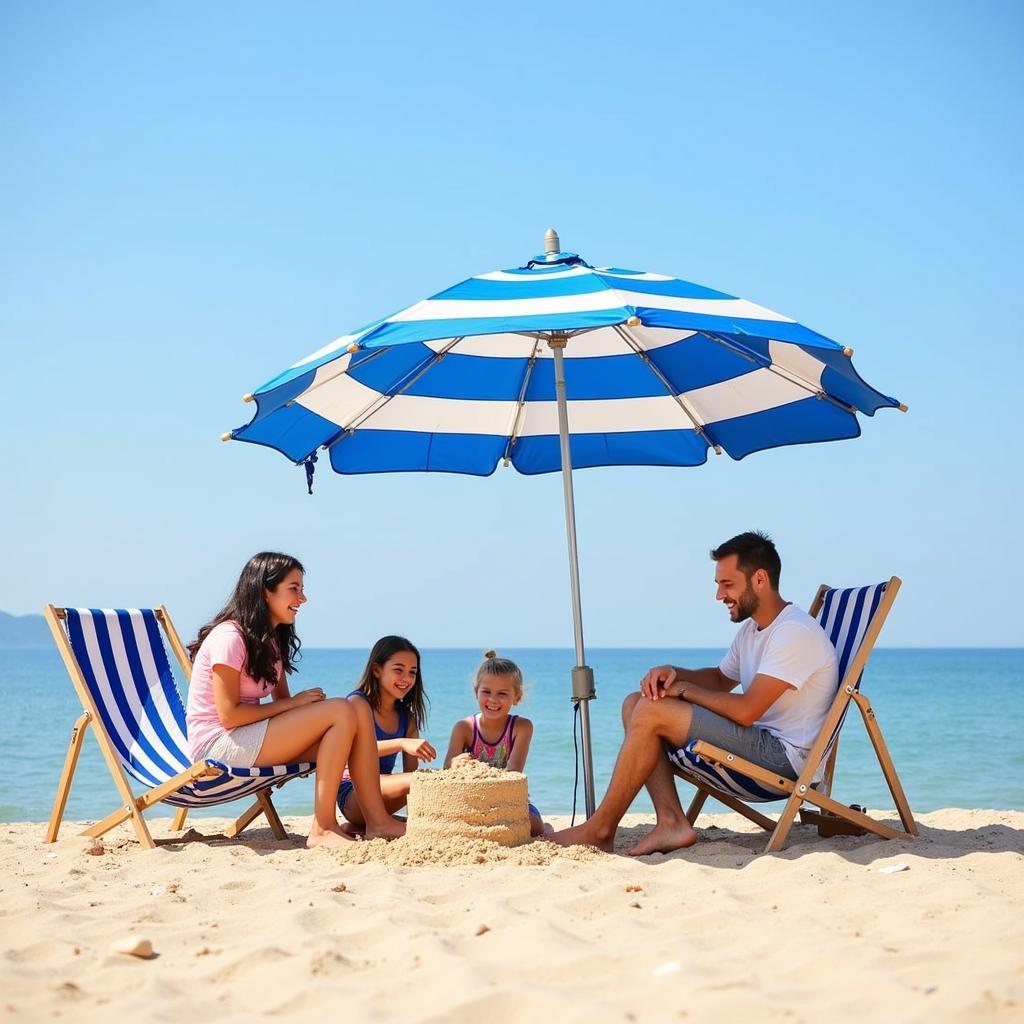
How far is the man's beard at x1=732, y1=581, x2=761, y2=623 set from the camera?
14.2 ft

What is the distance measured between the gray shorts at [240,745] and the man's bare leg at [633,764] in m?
1.14

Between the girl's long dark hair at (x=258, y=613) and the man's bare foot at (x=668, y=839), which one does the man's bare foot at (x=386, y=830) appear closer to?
the girl's long dark hair at (x=258, y=613)

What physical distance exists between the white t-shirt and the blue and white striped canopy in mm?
921

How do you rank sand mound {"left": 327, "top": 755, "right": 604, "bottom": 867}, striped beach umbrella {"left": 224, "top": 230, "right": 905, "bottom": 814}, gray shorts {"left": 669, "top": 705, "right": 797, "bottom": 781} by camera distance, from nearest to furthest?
1. sand mound {"left": 327, "top": 755, "right": 604, "bottom": 867}
2. striped beach umbrella {"left": 224, "top": 230, "right": 905, "bottom": 814}
3. gray shorts {"left": 669, "top": 705, "right": 797, "bottom": 781}

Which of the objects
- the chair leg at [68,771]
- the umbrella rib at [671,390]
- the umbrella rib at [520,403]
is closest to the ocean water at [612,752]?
the umbrella rib at [520,403]

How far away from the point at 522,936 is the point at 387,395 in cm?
281

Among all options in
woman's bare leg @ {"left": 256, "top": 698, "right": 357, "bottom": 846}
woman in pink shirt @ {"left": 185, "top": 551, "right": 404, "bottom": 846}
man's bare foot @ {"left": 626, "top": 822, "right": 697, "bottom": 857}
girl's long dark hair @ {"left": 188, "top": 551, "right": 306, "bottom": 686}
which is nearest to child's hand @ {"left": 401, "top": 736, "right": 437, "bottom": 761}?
woman in pink shirt @ {"left": 185, "top": 551, "right": 404, "bottom": 846}

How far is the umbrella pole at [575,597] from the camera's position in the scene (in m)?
4.50

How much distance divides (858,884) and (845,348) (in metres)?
1.68

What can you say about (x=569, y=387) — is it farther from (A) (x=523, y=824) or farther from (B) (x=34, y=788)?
(B) (x=34, y=788)

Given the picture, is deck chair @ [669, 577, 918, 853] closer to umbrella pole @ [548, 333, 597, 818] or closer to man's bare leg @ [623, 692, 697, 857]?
man's bare leg @ [623, 692, 697, 857]

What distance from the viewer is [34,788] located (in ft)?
32.9

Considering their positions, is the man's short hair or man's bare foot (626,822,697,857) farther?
the man's short hair

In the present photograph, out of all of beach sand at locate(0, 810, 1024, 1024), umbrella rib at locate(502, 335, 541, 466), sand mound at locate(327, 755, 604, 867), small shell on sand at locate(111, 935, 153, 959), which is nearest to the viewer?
beach sand at locate(0, 810, 1024, 1024)
